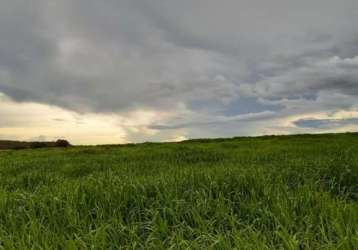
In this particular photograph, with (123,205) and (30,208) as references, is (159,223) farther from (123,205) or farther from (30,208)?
(30,208)

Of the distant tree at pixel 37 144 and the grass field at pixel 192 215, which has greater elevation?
the distant tree at pixel 37 144

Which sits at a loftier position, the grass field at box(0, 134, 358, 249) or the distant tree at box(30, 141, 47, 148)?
the distant tree at box(30, 141, 47, 148)

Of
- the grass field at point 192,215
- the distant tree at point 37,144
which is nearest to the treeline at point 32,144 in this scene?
the distant tree at point 37,144

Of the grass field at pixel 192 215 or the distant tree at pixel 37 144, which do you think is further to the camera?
the distant tree at pixel 37 144

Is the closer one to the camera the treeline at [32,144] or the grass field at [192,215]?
the grass field at [192,215]

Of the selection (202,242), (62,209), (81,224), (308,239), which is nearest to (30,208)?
(62,209)

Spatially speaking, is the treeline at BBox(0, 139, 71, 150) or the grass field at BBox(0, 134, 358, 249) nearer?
the grass field at BBox(0, 134, 358, 249)

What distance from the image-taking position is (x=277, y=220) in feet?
15.0

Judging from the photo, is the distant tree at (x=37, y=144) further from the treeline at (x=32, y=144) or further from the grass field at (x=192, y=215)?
the grass field at (x=192, y=215)

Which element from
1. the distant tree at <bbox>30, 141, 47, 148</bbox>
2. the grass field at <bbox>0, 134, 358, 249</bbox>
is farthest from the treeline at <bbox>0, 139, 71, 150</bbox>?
the grass field at <bbox>0, 134, 358, 249</bbox>

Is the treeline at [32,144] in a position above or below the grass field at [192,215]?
above

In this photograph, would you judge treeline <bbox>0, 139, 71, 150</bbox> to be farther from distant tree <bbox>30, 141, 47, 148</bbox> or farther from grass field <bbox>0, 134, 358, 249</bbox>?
grass field <bbox>0, 134, 358, 249</bbox>

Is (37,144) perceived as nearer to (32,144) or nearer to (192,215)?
(32,144)

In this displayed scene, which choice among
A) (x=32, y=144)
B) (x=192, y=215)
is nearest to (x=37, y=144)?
(x=32, y=144)
